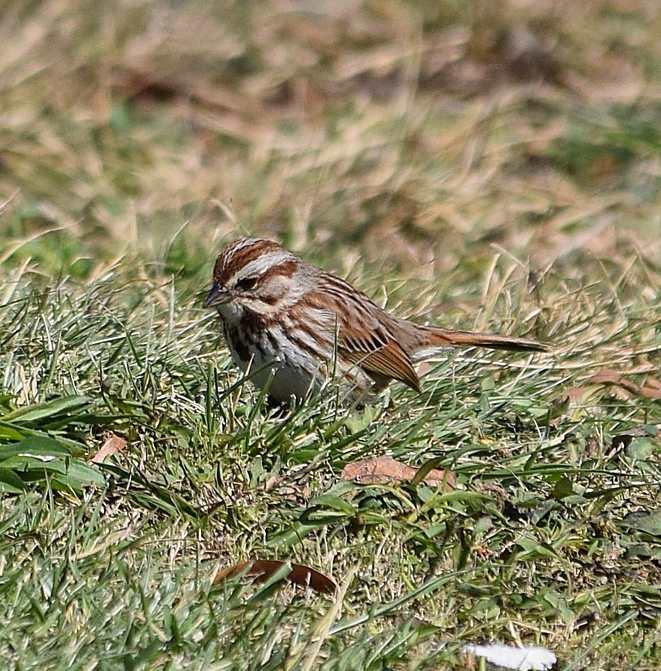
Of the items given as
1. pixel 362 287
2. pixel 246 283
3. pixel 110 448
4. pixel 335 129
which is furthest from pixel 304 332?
pixel 335 129

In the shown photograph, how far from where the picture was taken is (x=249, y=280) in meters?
5.19

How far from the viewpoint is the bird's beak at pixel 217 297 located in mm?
5047

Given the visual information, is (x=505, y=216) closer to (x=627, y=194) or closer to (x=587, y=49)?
(x=627, y=194)

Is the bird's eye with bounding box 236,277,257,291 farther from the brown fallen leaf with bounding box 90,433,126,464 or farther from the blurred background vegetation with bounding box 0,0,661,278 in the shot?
the blurred background vegetation with bounding box 0,0,661,278

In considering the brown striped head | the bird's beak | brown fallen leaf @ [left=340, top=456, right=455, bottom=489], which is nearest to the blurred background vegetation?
the brown striped head

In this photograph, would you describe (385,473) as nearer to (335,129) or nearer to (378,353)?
(378,353)

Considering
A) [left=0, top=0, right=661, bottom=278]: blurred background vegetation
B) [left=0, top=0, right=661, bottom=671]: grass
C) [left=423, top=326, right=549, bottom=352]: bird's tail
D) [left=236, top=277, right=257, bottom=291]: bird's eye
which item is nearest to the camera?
A: [left=0, top=0, right=661, bottom=671]: grass

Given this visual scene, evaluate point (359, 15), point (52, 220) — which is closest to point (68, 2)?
point (359, 15)

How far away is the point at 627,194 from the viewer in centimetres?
783

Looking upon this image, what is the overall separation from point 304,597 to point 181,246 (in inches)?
108

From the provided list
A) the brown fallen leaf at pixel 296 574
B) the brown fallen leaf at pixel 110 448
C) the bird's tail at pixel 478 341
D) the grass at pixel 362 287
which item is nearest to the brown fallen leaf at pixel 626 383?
the grass at pixel 362 287

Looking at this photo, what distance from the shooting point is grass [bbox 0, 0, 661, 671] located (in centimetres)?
387

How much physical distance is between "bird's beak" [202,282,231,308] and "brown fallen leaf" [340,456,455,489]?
923 mm

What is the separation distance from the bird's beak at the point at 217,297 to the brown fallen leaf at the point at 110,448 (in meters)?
0.76
